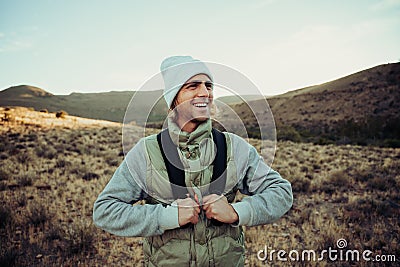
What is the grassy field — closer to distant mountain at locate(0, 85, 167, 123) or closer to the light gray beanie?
the light gray beanie

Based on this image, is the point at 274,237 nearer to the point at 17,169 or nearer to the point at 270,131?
the point at 270,131

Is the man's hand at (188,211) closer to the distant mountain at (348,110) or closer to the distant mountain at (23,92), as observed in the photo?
the distant mountain at (348,110)

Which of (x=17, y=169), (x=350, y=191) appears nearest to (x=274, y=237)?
(x=350, y=191)

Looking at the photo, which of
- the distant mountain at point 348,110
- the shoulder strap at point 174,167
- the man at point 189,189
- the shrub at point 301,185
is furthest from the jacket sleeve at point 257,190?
the distant mountain at point 348,110

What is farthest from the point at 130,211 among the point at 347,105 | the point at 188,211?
the point at 347,105

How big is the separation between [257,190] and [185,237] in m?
0.55

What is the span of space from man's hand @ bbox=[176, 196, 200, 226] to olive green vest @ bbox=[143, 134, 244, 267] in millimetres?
108

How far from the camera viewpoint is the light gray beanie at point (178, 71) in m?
1.66

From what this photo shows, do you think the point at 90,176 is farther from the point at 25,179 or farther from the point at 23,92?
the point at 23,92

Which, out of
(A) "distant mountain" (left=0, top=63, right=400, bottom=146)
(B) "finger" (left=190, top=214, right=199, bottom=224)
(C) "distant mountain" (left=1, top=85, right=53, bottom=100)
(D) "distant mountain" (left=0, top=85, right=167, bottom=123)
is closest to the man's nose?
(B) "finger" (left=190, top=214, right=199, bottom=224)

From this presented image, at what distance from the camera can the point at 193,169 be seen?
157 centimetres

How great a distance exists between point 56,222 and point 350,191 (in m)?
7.57

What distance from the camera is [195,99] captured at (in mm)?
1685

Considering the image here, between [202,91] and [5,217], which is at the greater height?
[202,91]
